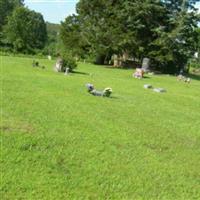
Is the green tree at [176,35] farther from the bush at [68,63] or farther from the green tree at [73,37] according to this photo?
the bush at [68,63]

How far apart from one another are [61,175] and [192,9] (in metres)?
35.8

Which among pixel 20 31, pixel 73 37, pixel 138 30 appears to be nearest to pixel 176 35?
pixel 138 30

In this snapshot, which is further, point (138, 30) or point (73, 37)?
point (73, 37)

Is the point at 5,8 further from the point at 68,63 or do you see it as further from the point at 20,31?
the point at 68,63

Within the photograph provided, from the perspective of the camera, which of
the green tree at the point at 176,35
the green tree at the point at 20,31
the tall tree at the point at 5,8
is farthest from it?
the tall tree at the point at 5,8

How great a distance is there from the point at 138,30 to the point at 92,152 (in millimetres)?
33050

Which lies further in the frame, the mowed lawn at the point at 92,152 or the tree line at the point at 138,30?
the tree line at the point at 138,30

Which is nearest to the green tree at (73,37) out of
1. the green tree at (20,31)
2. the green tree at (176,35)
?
the green tree at (176,35)

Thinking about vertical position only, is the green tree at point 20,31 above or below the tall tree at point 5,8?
below

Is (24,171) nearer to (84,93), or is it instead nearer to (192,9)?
(84,93)

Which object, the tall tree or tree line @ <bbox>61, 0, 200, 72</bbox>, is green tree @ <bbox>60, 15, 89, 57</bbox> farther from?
the tall tree

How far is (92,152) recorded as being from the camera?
7203 mm

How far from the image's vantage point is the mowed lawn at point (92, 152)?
5.86 meters

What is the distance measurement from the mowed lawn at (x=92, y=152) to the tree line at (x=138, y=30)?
27006mm
